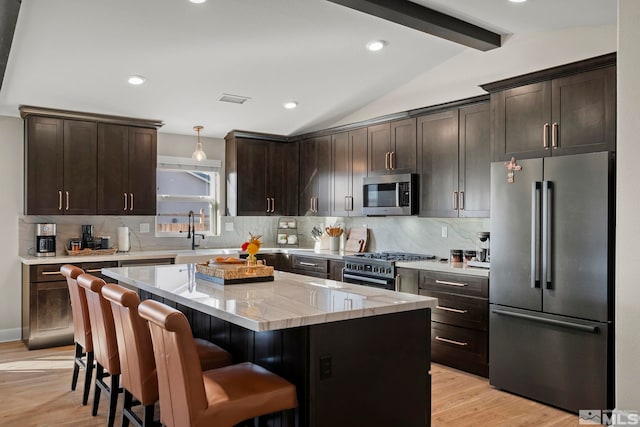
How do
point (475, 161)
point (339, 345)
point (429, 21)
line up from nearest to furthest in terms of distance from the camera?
point (339, 345), point (429, 21), point (475, 161)

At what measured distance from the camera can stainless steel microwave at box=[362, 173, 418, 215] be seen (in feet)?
16.4

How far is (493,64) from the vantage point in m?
4.48

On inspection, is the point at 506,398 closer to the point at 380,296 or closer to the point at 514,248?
the point at 514,248

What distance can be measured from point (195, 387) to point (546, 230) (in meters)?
2.63

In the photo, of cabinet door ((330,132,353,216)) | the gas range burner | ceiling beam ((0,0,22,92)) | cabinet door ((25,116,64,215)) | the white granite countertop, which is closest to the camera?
the white granite countertop

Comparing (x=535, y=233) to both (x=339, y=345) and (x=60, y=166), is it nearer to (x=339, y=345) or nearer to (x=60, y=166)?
(x=339, y=345)

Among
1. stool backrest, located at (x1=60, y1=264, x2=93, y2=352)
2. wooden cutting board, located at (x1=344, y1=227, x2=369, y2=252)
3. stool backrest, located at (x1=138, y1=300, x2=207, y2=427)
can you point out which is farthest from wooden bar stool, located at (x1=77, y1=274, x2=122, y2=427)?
wooden cutting board, located at (x1=344, y1=227, x2=369, y2=252)

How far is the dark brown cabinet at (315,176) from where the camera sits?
6148mm

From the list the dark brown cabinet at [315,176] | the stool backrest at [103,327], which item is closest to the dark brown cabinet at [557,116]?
the dark brown cabinet at [315,176]

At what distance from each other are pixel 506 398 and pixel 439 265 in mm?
1236

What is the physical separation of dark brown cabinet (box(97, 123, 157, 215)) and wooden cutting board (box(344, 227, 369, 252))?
231cm

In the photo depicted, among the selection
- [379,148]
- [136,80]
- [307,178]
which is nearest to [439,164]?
[379,148]

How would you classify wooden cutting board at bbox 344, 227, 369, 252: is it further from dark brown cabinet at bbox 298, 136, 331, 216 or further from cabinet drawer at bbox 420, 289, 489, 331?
cabinet drawer at bbox 420, 289, 489, 331

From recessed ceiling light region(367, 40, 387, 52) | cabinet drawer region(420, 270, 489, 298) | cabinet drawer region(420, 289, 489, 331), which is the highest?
recessed ceiling light region(367, 40, 387, 52)
